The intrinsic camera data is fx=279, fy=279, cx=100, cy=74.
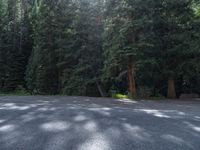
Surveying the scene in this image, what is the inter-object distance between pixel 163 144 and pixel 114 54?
1054cm

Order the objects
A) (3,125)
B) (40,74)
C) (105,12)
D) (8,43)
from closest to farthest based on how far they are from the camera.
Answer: (3,125), (105,12), (40,74), (8,43)

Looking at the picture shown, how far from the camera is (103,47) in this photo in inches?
679

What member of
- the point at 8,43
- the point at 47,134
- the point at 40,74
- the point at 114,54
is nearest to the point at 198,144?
the point at 47,134

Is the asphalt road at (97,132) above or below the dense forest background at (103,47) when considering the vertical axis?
below

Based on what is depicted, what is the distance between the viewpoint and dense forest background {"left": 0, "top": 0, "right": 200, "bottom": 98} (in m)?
14.8

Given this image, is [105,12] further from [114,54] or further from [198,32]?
[198,32]

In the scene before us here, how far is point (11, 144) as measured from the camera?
4.67 m

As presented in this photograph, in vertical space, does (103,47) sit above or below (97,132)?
above

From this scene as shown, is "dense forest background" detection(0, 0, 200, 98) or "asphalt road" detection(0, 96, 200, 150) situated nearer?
"asphalt road" detection(0, 96, 200, 150)

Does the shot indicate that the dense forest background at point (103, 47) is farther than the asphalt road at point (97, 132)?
Yes

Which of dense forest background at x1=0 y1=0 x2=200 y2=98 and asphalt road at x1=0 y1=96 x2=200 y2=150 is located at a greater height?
dense forest background at x1=0 y1=0 x2=200 y2=98

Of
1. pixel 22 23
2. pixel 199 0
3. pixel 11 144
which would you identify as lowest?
pixel 11 144

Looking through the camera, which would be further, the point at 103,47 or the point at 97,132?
the point at 103,47

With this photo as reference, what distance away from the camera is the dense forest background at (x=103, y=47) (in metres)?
14.8
